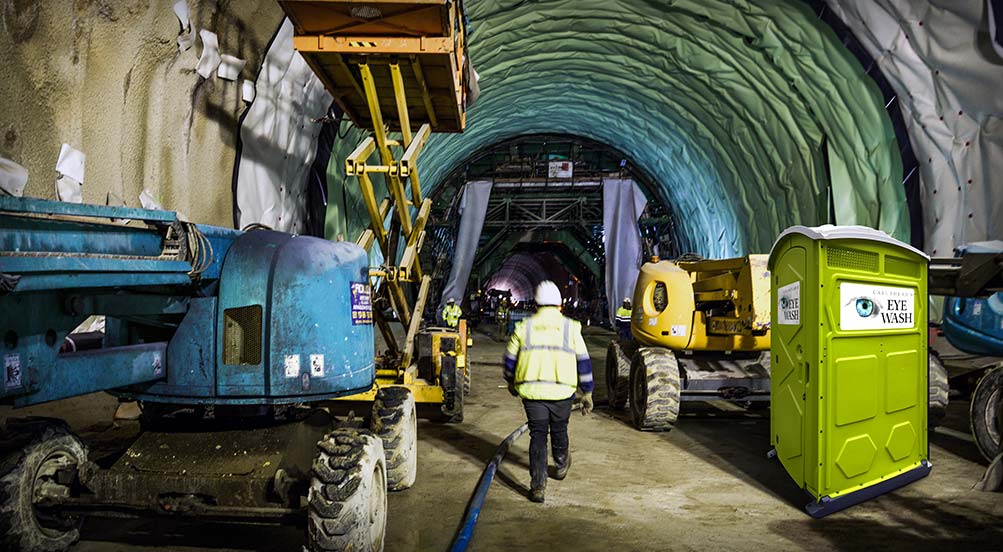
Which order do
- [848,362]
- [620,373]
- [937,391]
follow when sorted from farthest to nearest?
[620,373] → [937,391] → [848,362]

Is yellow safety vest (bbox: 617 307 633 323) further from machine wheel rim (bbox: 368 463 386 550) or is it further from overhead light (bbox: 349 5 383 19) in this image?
machine wheel rim (bbox: 368 463 386 550)

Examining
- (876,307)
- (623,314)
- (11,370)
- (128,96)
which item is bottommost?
(623,314)

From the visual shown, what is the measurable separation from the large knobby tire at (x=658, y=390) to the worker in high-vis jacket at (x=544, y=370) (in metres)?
2.09

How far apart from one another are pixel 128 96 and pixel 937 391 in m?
8.45

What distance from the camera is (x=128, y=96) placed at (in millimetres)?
5707

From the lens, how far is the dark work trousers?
4949 millimetres

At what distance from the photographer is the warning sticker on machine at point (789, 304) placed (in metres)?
4.88

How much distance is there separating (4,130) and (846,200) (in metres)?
10.5

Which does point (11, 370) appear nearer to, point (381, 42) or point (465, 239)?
point (381, 42)

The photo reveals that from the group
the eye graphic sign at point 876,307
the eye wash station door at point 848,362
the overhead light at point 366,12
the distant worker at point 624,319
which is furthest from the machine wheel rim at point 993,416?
the distant worker at point 624,319

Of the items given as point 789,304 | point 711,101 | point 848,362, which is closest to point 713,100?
point 711,101

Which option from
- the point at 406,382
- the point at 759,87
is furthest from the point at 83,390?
the point at 759,87

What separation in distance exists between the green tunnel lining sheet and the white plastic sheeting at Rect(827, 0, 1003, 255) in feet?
1.89

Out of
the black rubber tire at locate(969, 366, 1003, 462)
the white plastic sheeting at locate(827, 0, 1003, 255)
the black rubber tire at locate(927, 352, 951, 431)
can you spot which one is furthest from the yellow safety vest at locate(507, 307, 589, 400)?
the white plastic sheeting at locate(827, 0, 1003, 255)
